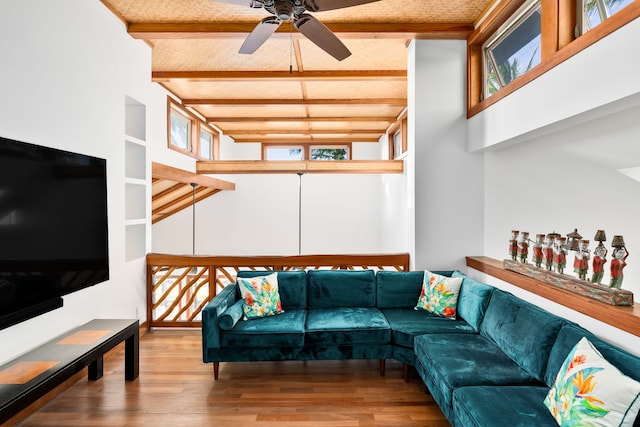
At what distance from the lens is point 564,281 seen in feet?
8.13

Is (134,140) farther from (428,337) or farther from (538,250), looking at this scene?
(538,250)

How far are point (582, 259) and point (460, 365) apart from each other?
1.07 meters

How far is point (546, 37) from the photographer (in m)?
2.63

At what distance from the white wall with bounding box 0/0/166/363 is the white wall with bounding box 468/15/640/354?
3565 millimetres

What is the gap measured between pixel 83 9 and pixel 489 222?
4.28 meters

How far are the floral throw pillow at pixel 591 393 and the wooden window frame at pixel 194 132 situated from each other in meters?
4.62

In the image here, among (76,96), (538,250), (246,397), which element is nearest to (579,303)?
(538,250)

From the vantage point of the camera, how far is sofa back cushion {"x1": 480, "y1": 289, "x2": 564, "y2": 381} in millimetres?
2164

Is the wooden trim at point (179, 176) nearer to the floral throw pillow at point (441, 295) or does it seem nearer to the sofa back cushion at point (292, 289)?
the sofa back cushion at point (292, 289)

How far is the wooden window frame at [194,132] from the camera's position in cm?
483

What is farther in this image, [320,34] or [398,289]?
[398,289]

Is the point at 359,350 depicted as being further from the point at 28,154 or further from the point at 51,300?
the point at 28,154

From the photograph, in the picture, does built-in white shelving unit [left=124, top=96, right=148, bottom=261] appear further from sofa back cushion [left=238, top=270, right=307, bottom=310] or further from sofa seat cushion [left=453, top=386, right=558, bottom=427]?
sofa seat cushion [left=453, top=386, right=558, bottom=427]

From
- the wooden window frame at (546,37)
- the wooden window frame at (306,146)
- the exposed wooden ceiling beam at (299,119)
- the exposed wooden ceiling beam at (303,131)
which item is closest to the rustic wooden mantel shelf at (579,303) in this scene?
the wooden window frame at (546,37)
